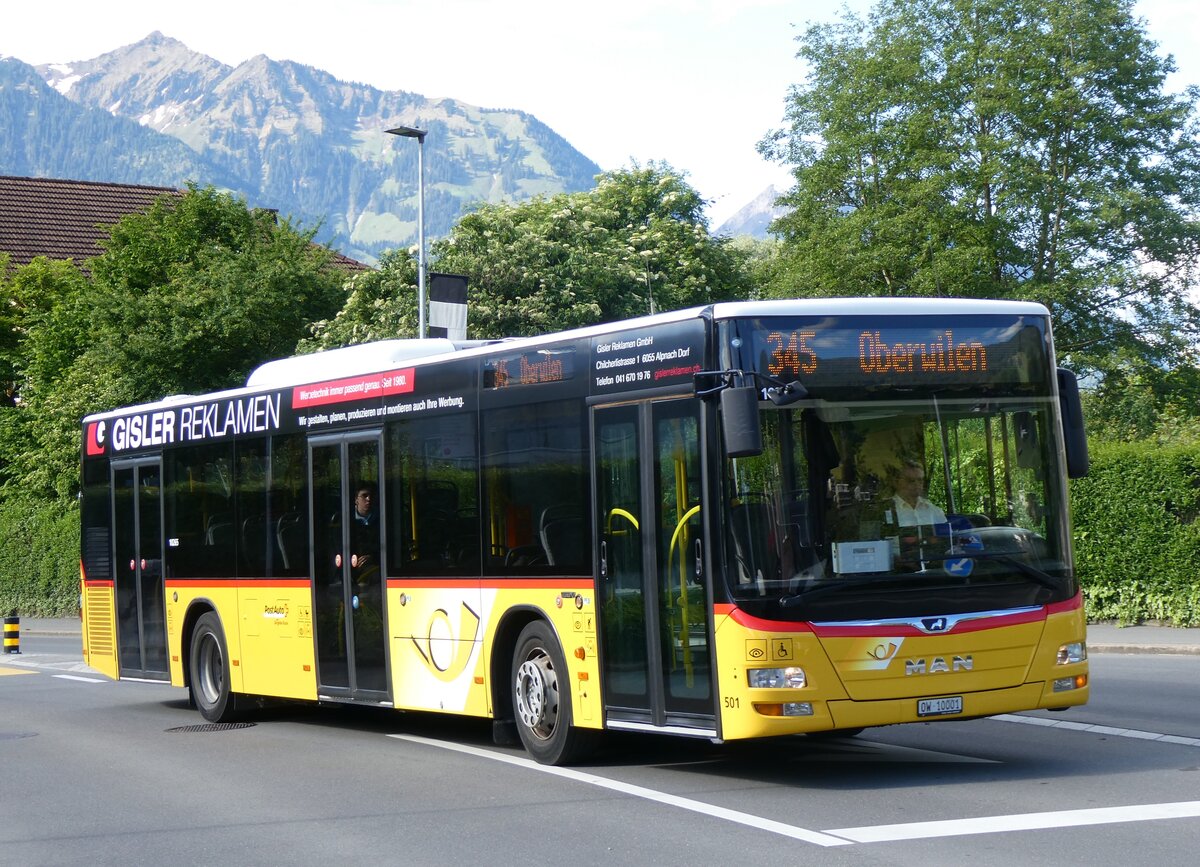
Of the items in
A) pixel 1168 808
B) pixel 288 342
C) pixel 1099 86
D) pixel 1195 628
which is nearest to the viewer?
pixel 1168 808

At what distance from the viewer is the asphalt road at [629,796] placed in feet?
26.4

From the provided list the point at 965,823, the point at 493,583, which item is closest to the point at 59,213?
the point at 493,583

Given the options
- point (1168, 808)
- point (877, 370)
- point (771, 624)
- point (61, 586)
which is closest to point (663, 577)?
point (771, 624)

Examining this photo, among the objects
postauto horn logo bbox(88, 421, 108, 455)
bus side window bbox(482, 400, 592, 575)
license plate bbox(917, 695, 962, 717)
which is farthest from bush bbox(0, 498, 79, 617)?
license plate bbox(917, 695, 962, 717)

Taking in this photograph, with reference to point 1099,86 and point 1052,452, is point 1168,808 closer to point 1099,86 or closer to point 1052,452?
point 1052,452

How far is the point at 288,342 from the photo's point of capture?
41.1m

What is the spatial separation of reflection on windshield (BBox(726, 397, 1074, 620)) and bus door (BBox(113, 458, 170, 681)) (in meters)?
9.23

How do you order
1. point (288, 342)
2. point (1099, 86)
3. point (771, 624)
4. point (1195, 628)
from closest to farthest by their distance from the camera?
1. point (771, 624)
2. point (1195, 628)
3. point (1099, 86)
4. point (288, 342)

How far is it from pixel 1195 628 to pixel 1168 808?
13443 millimetres

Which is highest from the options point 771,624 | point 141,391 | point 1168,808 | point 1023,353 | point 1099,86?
point 1099,86

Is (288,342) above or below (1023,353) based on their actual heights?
above

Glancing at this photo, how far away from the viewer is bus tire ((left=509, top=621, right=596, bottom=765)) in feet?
36.0

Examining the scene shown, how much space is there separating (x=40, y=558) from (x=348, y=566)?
108 ft

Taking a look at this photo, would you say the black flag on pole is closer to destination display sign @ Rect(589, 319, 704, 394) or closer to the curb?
the curb
